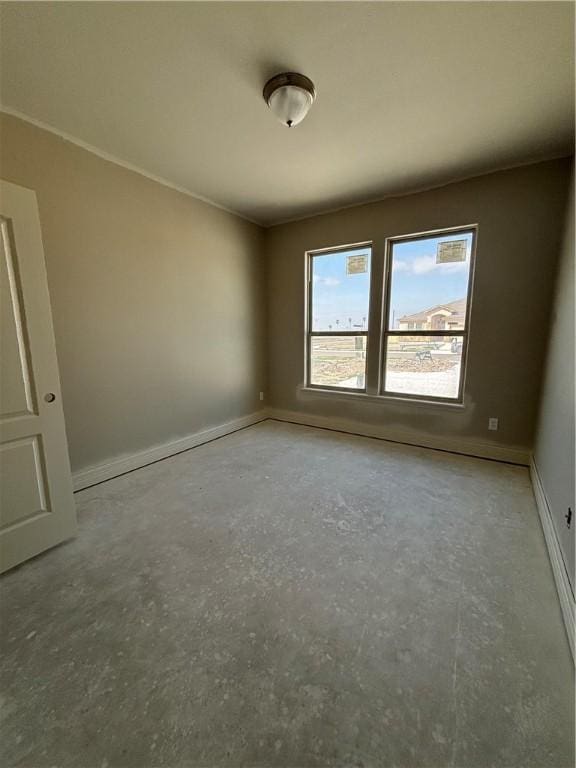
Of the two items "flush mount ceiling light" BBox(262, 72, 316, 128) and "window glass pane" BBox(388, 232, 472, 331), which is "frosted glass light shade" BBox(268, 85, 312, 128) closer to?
"flush mount ceiling light" BBox(262, 72, 316, 128)

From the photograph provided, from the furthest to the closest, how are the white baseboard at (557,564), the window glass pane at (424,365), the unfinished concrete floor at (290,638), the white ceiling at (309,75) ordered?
the window glass pane at (424,365) → the white ceiling at (309,75) → the white baseboard at (557,564) → the unfinished concrete floor at (290,638)

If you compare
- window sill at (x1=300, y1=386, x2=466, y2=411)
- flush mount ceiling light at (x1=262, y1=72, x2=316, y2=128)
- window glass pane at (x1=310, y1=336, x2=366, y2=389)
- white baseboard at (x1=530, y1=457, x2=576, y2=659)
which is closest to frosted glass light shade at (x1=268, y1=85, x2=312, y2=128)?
flush mount ceiling light at (x1=262, y1=72, x2=316, y2=128)

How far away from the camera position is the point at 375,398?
364cm

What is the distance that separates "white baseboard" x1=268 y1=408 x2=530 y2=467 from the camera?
2947 mm

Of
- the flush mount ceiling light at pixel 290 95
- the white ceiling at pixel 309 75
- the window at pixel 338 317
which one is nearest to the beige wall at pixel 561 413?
the white ceiling at pixel 309 75

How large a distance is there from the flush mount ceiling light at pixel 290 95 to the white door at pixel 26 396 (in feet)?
4.84

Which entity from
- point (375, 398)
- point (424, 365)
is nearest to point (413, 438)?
point (375, 398)

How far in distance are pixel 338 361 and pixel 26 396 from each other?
3142 millimetres

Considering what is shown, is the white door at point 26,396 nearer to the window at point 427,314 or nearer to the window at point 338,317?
the window at point 338,317

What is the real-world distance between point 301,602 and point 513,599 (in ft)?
3.36

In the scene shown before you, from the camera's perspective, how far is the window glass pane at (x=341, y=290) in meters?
3.65

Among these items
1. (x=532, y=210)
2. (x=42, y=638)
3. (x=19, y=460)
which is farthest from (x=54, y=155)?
(x=532, y=210)

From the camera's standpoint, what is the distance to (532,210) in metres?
2.64

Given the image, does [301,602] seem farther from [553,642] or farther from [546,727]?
[553,642]
